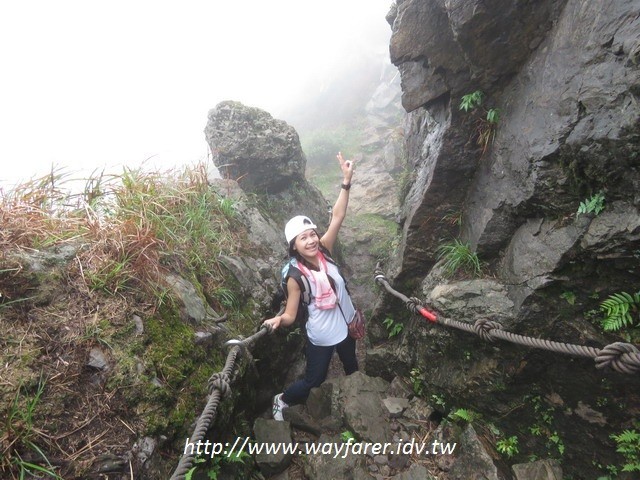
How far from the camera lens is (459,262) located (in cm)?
423

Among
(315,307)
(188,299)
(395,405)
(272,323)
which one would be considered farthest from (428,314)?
(188,299)

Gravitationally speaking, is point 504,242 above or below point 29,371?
below

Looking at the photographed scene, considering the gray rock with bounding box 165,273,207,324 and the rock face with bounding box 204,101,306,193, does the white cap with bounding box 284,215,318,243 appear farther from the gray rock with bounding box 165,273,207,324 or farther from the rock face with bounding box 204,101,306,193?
the rock face with bounding box 204,101,306,193

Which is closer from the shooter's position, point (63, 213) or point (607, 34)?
point (607, 34)

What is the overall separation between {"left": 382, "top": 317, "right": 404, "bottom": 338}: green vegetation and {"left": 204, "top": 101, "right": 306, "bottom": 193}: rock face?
4.79 meters

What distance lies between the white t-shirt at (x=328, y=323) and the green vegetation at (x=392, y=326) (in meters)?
0.87

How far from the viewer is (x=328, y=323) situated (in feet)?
14.6

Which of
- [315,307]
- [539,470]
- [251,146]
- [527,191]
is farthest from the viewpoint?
[251,146]

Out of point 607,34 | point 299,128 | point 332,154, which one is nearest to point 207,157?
point 607,34

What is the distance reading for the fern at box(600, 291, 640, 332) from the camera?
261 cm

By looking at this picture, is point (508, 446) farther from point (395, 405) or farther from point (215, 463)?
point (215, 463)

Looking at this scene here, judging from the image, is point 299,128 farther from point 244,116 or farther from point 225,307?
point 225,307

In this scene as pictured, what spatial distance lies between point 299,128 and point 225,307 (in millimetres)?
22077

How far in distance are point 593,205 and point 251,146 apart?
692 cm
